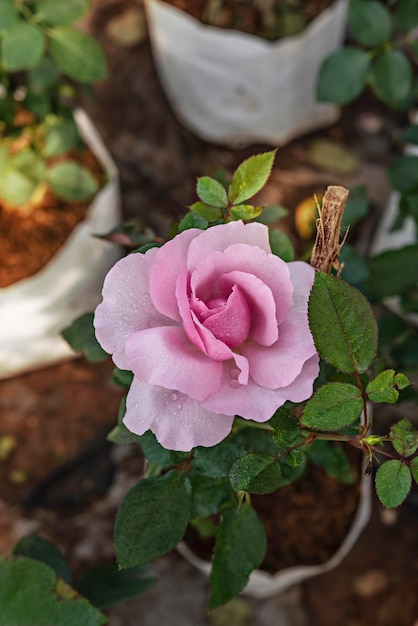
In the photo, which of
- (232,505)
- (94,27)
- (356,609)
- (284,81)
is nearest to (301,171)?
(284,81)

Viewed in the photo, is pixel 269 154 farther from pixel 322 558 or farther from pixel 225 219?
pixel 322 558

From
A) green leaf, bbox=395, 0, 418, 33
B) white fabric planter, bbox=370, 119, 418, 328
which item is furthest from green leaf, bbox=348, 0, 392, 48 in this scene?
white fabric planter, bbox=370, 119, 418, 328

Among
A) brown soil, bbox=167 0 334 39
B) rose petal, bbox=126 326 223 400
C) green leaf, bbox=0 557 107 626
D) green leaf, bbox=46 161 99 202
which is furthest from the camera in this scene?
brown soil, bbox=167 0 334 39

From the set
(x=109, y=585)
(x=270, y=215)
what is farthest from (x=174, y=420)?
(x=109, y=585)

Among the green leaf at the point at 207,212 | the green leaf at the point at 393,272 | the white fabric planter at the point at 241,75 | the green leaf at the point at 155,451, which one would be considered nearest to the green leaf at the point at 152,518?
the green leaf at the point at 155,451

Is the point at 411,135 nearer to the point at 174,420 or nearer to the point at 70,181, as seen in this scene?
the point at 70,181

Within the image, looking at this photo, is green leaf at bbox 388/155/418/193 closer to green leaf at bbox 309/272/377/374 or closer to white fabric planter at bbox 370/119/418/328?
white fabric planter at bbox 370/119/418/328

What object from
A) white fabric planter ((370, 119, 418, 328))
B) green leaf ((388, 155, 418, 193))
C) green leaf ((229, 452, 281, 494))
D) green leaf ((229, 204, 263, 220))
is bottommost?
white fabric planter ((370, 119, 418, 328))
